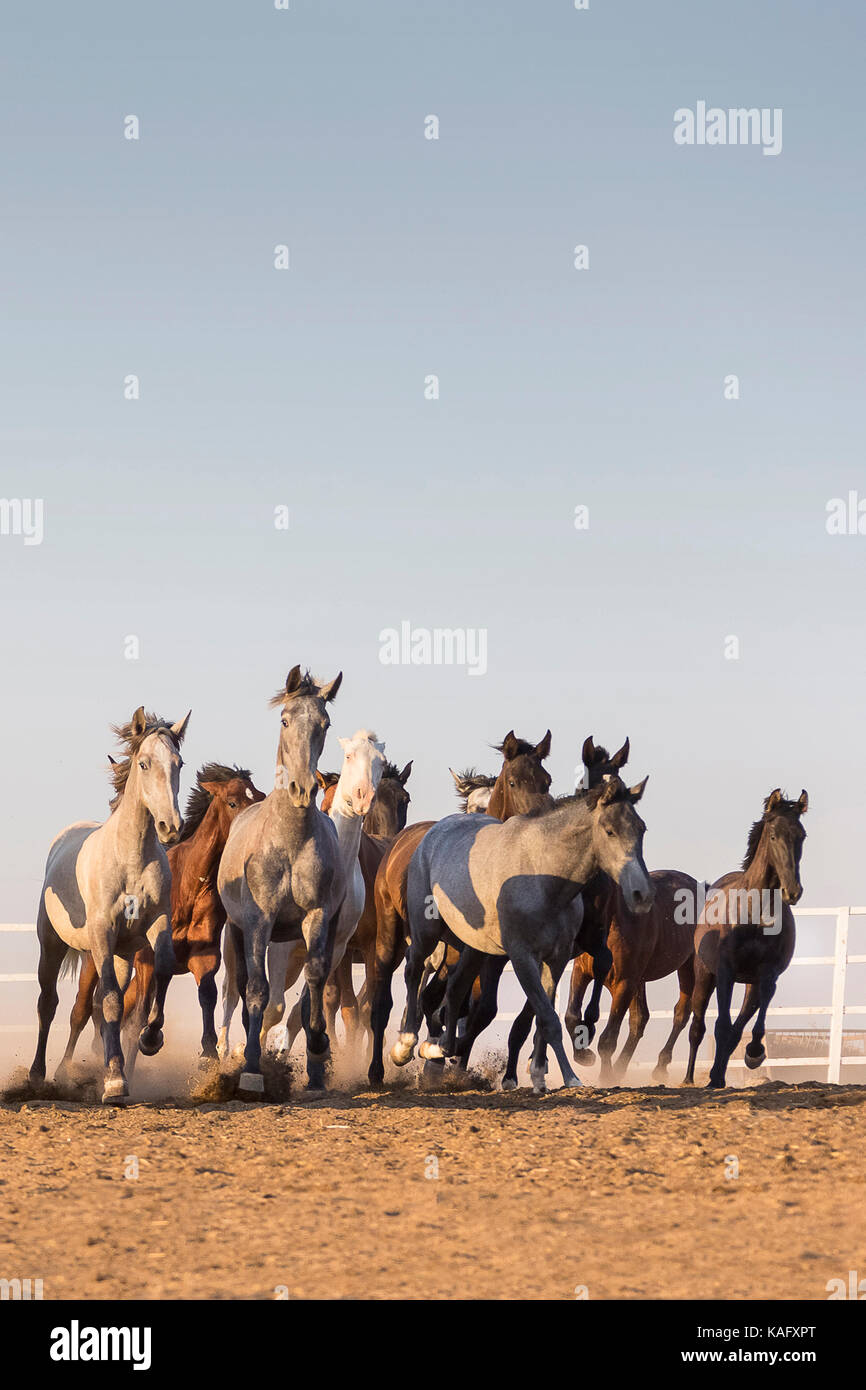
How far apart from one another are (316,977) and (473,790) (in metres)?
4.50

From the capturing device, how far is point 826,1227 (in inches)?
215

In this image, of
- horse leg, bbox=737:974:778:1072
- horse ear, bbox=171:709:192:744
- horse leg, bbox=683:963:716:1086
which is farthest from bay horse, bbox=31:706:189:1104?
horse leg, bbox=683:963:716:1086

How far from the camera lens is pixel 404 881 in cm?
1243

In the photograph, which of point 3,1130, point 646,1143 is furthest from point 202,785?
point 646,1143

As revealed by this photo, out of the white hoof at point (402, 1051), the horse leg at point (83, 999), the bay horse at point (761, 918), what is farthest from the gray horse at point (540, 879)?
the horse leg at point (83, 999)

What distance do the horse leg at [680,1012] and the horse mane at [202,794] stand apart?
18.7 ft

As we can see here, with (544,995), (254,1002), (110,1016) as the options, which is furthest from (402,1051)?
(110,1016)

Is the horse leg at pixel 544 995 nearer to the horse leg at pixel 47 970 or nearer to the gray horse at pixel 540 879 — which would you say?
the gray horse at pixel 540 879

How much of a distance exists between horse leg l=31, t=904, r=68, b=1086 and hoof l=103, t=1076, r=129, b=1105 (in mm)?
2650

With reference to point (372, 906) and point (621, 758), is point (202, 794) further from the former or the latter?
point (621, 758)

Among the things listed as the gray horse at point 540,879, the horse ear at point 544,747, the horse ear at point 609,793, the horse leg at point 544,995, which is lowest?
the horse leg at point 544,995

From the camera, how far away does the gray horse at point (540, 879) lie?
9633mm
